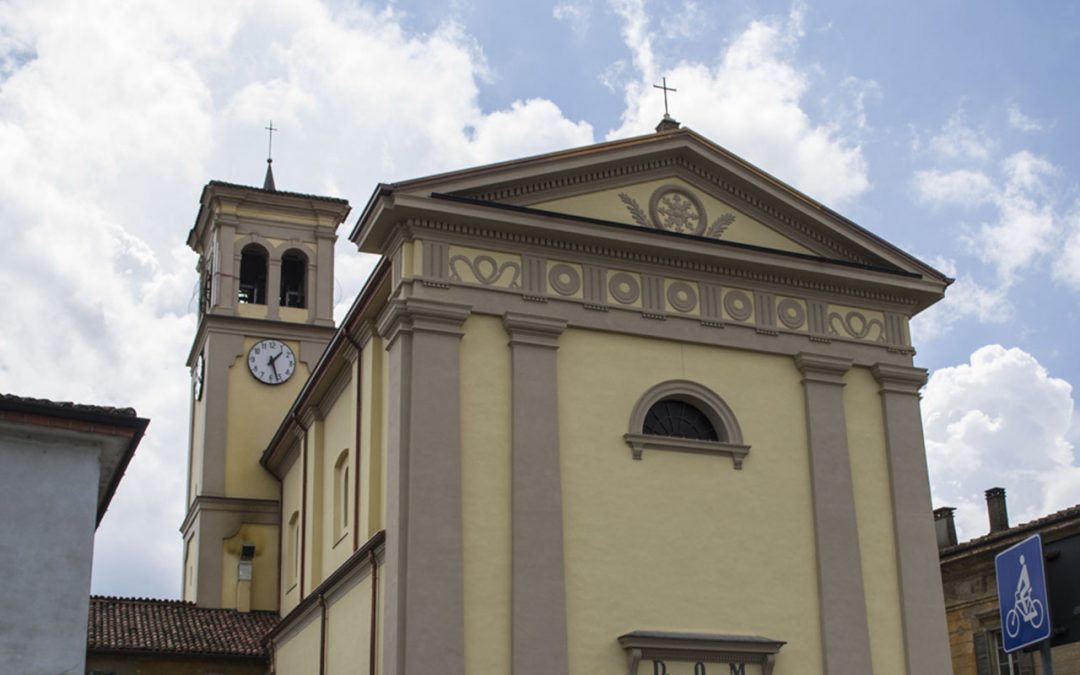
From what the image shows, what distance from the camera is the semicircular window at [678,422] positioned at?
19109 mm

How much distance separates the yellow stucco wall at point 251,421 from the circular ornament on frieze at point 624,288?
12.0m

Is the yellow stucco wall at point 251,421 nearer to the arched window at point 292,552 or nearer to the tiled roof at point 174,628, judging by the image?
the arched window at point 292,552

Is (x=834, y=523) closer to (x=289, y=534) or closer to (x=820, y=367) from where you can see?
(x=820, y=367)

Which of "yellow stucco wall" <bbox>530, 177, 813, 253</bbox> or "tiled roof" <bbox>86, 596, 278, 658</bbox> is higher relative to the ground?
"yellow stucco wall" <bbox>530, 177, 813, 253</bbox>

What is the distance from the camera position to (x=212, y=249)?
30922 mm

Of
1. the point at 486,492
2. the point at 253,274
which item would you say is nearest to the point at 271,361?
the point at 253,274

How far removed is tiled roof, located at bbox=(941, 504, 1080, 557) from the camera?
81.3ft

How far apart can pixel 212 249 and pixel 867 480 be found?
1719 cm

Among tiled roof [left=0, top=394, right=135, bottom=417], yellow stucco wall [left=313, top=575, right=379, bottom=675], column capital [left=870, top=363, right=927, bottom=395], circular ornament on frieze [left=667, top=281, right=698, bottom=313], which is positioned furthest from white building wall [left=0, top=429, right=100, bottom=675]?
column capital [left=870, top=363, right=927, bottom=395]

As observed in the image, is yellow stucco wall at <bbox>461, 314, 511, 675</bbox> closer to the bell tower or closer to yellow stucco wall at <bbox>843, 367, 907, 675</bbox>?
yellow stucco wall at <bbox>843, 367, 907, 675</bbox>

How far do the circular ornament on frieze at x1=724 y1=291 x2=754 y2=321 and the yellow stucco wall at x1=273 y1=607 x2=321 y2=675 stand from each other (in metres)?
8.23

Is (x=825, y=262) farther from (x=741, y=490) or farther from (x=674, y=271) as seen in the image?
(x=741, y=490)

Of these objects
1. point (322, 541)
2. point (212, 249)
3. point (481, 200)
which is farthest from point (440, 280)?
point (212, 249)

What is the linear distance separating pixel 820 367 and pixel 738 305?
154 cm
